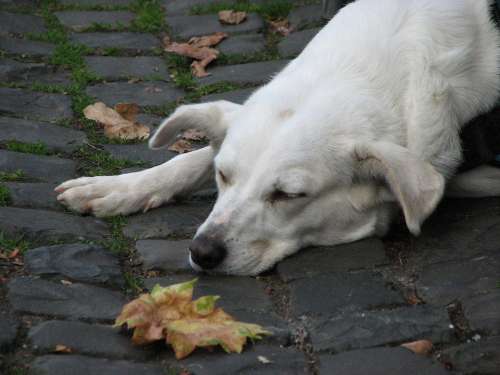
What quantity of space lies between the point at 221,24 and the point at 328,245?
3.09 metres

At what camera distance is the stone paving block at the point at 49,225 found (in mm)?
4084

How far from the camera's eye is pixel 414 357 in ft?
10.2

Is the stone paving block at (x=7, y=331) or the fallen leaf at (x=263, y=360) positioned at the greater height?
the stone paving block at (x=7, y=331)

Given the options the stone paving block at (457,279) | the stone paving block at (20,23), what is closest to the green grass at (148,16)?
the stone paving block at (20,23)

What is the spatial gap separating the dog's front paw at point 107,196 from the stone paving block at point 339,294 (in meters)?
1.01

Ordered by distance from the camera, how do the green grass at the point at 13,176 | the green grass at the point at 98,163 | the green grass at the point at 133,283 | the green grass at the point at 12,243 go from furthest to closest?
the green grass at the point at 98,163 → the green grass at the point at 13,176 → the green grass at the point at 12,243 → the green grass at the point at 133,283

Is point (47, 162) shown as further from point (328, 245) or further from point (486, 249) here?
point (486, 249)

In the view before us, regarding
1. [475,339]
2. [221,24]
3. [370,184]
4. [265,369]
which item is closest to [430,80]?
[370,184]

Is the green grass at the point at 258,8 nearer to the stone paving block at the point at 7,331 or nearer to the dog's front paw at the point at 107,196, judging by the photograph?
the dog's front paw at the point at 107,196

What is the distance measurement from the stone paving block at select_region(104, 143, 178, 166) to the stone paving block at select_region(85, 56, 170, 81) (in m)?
0.98

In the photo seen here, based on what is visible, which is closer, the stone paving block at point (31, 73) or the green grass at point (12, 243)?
the green grass at point (12, 243)

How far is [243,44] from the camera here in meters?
6.45

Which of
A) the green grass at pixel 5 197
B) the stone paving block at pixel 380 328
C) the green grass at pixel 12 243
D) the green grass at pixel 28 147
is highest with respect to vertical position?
the stone paving block at pixel 380 328

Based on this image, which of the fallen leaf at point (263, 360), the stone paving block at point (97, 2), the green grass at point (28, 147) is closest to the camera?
the fallen leaf at point (263, 360)
